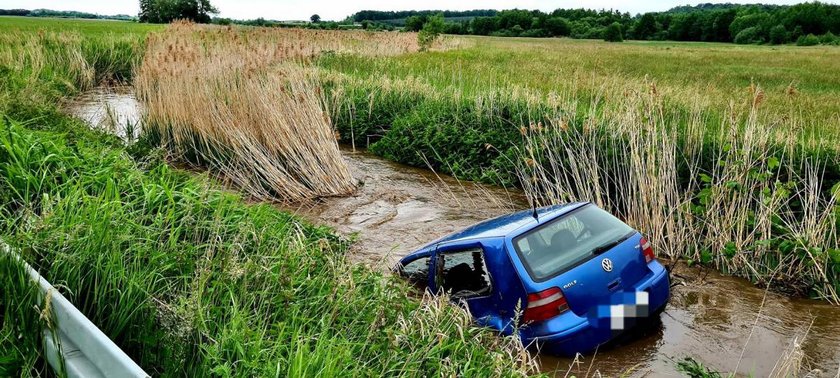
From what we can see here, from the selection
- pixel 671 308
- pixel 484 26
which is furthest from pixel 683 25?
pixel 671 308

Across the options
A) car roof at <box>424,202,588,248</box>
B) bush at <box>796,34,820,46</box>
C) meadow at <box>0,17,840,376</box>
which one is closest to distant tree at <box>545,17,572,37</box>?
bush at <box>796,34,820,46</box>

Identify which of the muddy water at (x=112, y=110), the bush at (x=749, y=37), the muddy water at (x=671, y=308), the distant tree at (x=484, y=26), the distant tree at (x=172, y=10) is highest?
the distant tree at (x=172, y=10)

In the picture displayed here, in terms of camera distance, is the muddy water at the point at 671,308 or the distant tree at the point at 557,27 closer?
the muddy water at the point at 671,308

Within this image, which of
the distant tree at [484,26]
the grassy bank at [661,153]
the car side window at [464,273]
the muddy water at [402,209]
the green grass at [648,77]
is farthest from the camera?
the distant tree at [484,26]

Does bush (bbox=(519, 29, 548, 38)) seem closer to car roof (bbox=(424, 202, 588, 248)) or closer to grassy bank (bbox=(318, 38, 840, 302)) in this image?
grassy bank (bbox=(318, 38, 840, 302))

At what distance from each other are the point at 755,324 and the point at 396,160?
9095 mm

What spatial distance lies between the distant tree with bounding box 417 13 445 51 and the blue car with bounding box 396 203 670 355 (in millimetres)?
27245

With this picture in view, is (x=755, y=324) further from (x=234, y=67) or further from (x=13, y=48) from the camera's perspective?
(x=13, y=48)

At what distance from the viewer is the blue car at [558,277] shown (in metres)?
5.50

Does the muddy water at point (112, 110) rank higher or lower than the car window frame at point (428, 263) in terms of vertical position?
higher

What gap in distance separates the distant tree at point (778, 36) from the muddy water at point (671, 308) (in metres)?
70.3

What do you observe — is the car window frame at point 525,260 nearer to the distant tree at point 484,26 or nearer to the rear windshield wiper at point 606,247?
the rear windshield wiper at point 606,247

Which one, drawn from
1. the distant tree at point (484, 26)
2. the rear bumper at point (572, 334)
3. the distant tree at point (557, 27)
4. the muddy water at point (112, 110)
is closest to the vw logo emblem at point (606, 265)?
the rear bumper at point (572, 334)

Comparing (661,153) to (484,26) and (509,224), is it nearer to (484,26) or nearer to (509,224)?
(509,224)
